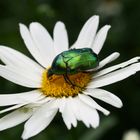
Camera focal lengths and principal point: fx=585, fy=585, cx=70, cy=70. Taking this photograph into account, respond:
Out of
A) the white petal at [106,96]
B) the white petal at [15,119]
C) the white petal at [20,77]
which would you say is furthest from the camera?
the white petal at [20,77]

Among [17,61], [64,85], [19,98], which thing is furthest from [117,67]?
[17,61]

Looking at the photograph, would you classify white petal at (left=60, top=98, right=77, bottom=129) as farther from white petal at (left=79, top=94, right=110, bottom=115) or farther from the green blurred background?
the green blurred background

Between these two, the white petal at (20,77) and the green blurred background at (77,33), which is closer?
the white petal at (20,77)

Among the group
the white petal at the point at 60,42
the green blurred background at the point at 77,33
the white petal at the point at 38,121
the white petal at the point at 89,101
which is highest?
the white petal at the point at 38,121

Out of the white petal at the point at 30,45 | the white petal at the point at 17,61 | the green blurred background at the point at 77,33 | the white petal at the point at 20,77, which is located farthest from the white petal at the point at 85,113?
the green blurred background at the point at 77,33

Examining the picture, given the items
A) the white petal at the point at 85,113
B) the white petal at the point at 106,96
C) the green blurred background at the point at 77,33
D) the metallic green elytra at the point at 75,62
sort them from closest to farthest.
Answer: the white petal at the point at 85,113 → the white petal at the point at 106,96 → the metallic green elytra at the point at 75,62 → the green blurred background at the point at 77,33

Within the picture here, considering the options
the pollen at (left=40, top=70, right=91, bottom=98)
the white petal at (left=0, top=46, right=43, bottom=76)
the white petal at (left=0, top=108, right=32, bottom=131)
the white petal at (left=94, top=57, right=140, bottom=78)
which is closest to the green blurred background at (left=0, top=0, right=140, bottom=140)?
the white petal at (left=0, top=46, right=43, bottom=76)

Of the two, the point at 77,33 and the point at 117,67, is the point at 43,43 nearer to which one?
the point at 117,67

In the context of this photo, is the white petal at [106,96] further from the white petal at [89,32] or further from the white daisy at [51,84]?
the white petal at [89,32]
